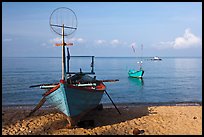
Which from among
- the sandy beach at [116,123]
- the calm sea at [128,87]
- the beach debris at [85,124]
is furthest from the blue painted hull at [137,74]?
the beach debris at [85,124]

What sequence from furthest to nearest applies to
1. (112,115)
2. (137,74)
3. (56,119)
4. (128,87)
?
(137,74) → (128,87) → (112,115) → (56,119)

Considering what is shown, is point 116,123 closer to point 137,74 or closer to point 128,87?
point 128,87

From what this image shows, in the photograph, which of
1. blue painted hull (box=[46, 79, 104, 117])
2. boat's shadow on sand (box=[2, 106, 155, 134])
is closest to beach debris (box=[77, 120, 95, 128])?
boat's shadow on sand (box=[2, 106, 155, 134])

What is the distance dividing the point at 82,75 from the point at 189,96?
567 inches

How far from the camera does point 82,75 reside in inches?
685

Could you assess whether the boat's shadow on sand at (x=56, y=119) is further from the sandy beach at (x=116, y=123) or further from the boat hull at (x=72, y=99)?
the boat hull at (x=72, y=99)

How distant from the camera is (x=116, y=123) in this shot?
12000mm

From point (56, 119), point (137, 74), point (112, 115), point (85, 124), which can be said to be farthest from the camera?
point (137, 74)

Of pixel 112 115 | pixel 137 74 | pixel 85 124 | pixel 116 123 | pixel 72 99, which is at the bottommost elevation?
pixel 137 74

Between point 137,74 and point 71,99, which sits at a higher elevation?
point 71,99

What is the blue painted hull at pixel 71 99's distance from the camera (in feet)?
34.1

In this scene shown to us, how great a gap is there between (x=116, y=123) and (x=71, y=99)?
281 cm

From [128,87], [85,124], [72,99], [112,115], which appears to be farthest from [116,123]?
[128,87]

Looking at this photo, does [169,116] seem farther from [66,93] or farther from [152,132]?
[66,93]
